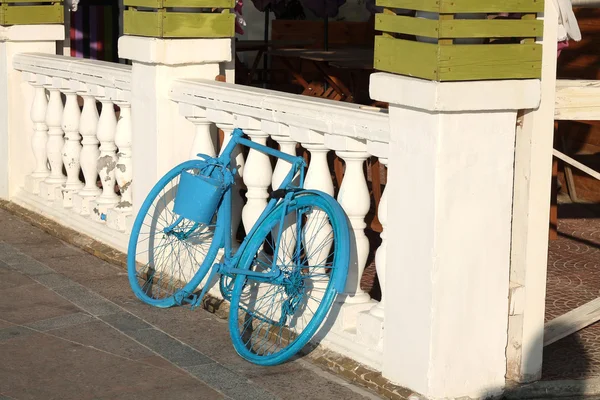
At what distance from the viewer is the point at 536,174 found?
4.71m

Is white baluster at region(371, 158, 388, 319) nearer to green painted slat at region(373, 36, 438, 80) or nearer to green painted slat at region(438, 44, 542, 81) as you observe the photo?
green painted slat at region(373, 36, 438, 80)

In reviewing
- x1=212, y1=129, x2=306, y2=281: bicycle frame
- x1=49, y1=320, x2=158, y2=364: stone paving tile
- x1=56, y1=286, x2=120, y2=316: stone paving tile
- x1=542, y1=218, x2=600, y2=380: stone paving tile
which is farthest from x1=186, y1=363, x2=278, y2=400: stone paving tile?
x1=542, y1=218, x2=600, y2=380: stone paving tile

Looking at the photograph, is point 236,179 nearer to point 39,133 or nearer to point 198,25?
point 198,25

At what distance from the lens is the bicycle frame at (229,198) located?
5.25 meters

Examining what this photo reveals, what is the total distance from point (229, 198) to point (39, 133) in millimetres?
2904

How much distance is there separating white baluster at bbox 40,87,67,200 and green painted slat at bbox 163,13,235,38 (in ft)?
5.96

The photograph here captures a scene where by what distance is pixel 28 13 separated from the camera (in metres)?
8.41

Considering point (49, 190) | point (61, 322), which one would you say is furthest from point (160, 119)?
point (49, 190)

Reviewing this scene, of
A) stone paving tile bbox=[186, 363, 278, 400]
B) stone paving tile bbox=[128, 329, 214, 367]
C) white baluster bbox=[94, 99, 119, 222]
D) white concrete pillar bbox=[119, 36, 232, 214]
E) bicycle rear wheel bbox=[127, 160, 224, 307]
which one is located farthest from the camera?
white baluster bbox=[94, 99, 119, 222]

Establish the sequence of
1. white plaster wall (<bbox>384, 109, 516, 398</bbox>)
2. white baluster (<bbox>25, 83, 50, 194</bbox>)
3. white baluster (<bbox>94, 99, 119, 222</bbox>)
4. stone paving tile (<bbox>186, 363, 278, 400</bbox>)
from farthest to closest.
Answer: white baluster (<bbox>25, 83, 50, 194</bbox>)
white baluster (<bbox>94, 99, 119, 222</bbox>)
stone paving tile (<bbox>186, 363, 278, 400</bbox>)
white plaster wall (<bbox>384, 109, 516, 398</bbox>)

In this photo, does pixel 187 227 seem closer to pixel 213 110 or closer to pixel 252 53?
pixel 213 110

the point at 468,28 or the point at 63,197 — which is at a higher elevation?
the point at 468,28

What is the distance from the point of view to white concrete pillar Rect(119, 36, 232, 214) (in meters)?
6.51

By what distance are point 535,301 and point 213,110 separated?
84.7 inches
